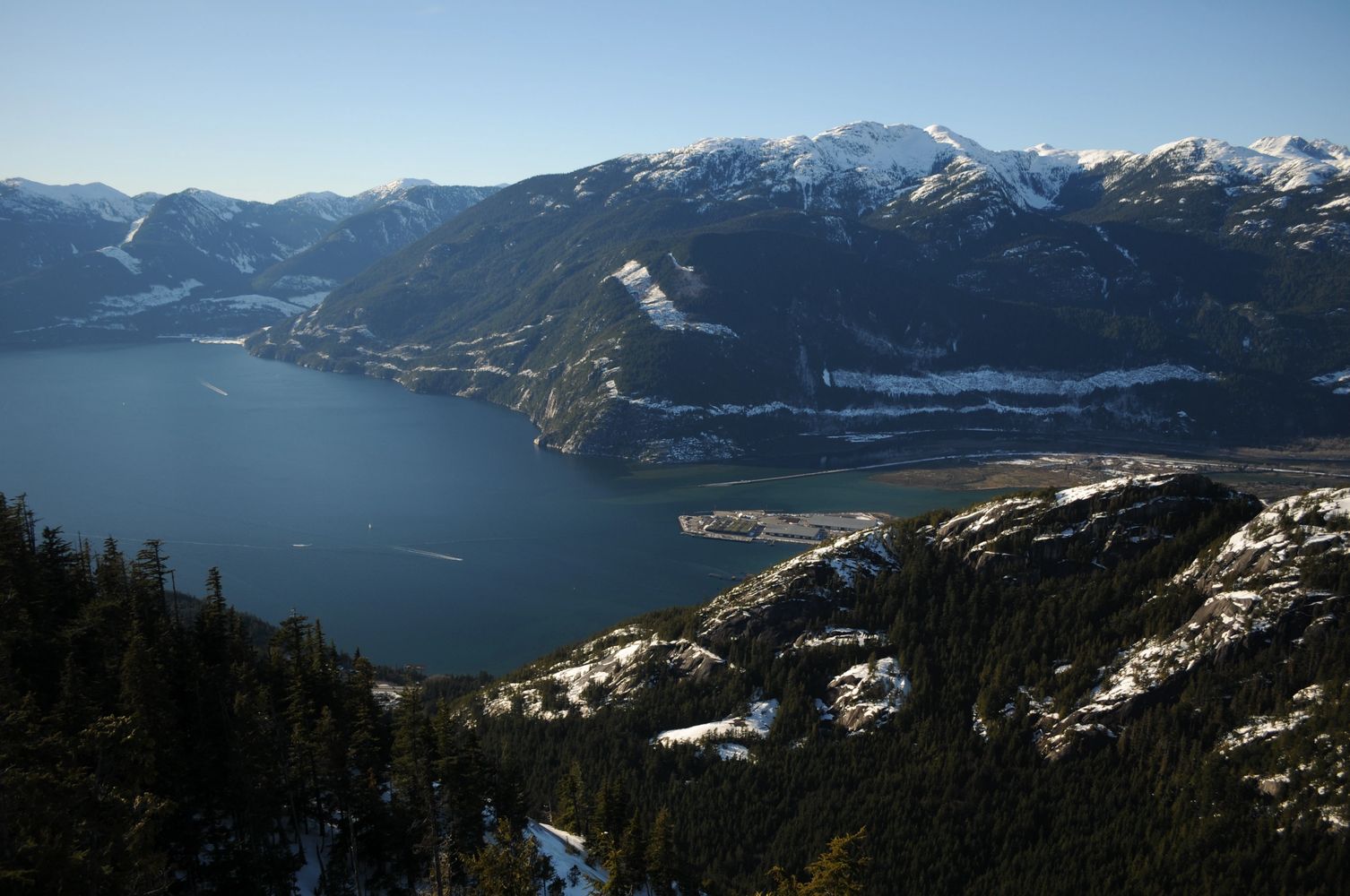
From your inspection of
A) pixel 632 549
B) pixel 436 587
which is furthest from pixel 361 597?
pixel 632 549

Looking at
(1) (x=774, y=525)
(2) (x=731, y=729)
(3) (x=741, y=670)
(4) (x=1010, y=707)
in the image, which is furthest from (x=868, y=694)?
(1) (x=774, y=525)

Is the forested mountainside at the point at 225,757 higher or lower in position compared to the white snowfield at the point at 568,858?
higher

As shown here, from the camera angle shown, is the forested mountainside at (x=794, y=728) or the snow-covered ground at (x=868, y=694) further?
the snow-covered ground at (x=868, y=694)

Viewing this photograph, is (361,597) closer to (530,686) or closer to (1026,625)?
(530,686)

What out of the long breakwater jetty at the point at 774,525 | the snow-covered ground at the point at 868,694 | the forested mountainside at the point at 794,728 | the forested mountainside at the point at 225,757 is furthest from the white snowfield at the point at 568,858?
the long breakwater jetty at the point at 774,525

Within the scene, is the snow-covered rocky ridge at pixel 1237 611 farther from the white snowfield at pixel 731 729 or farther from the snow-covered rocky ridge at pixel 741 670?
the white snowfield at pixel 731 729

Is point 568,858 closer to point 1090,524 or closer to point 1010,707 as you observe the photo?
point 1010,707

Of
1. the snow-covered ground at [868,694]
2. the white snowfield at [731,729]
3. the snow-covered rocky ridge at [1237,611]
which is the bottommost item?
the white snowfield at [731,729]

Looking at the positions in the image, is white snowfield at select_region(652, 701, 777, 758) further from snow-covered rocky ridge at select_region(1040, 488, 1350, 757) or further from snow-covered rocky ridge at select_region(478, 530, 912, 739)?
snow-covered rocky ridge at select_region(1040, 488, 1350, 757)
